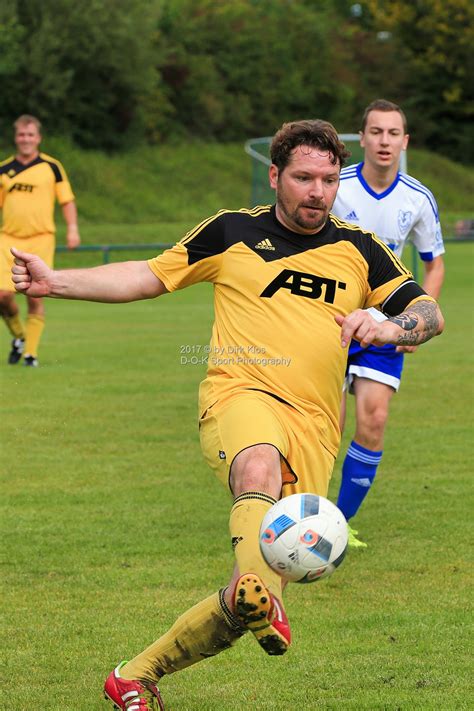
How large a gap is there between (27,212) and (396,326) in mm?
10384

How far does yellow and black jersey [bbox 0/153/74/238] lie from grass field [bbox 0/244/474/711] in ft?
8.49

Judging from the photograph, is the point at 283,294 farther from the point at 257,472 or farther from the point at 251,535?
the point at 251,535

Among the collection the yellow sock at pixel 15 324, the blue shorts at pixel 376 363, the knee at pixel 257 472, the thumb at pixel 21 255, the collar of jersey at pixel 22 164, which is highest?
the thumb at pixel 21 255

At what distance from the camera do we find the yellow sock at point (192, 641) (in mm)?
3967

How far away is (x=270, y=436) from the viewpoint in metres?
4.18

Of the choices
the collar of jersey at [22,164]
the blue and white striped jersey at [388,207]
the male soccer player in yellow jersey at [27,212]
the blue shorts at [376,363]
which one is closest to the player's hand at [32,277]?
the blue shorts at [376,363]

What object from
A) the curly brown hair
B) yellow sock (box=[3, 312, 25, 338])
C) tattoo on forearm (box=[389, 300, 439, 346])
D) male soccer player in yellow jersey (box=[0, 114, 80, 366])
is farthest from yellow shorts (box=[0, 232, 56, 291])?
tattoo on forearm (box=[389, 300, 439, 346])

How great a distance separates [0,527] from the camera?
23.0ft

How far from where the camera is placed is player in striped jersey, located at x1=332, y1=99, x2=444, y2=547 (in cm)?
676

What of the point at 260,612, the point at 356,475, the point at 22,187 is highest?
the point at 260,612

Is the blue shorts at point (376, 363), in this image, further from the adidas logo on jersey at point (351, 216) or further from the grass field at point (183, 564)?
the grass field at point (183, 564)

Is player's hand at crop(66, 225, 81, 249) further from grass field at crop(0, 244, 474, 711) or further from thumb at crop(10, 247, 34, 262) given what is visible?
thumb at crop(10, 247, 34, 262)

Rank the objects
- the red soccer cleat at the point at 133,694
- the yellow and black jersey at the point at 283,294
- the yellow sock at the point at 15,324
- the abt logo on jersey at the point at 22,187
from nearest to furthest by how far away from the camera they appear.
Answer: the red soccer cleat at the point at 133,694, the yellow and black jersey at the point at 283,294, the yellow sock at the point at 15,324, the abt logo on jersey at the point at 22,187

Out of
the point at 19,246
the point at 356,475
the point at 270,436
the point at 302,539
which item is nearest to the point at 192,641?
the point at 302,539
